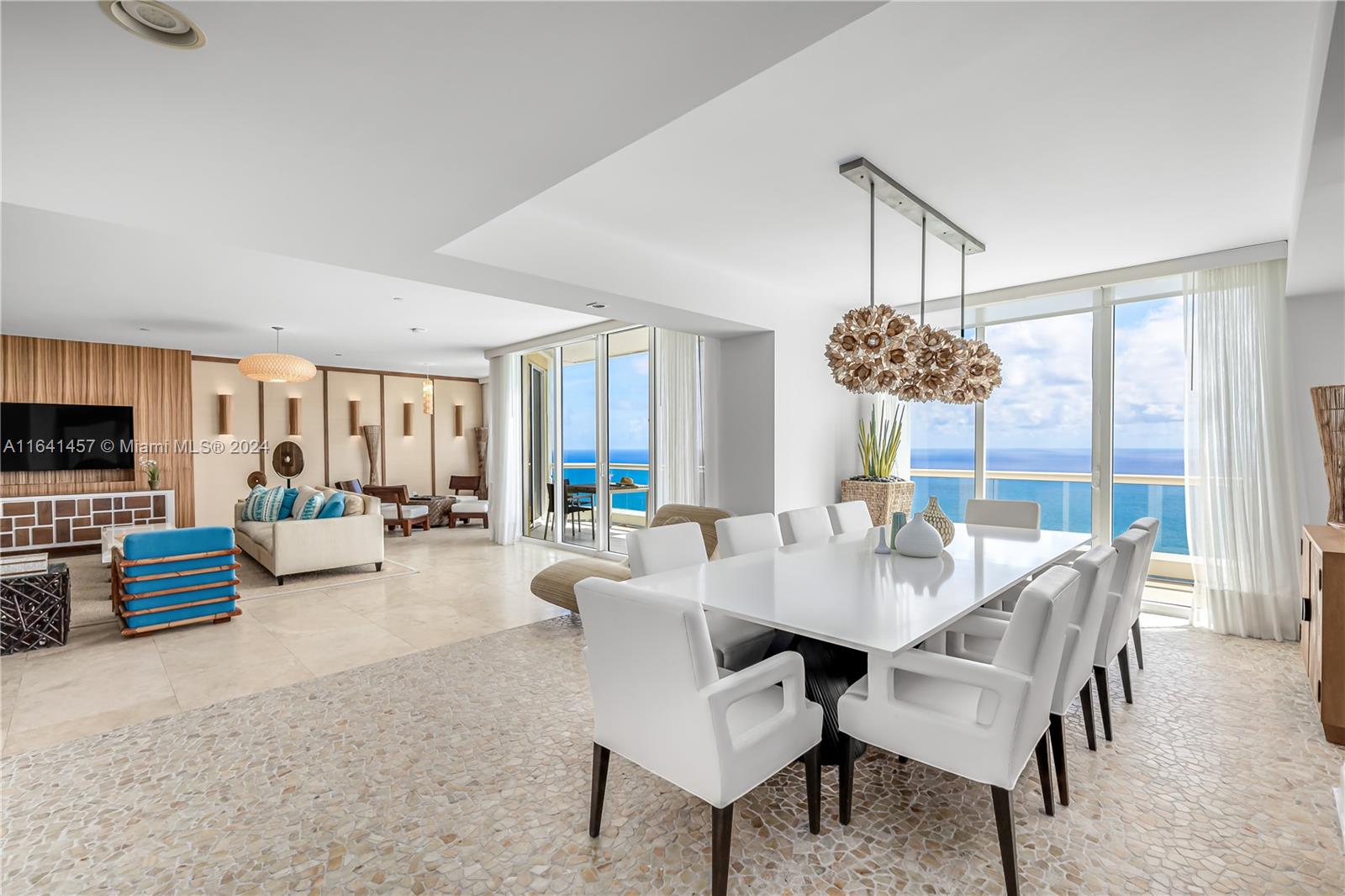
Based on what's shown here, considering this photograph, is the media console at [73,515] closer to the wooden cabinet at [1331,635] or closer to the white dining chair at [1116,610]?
the white dining chair at [1116,610]

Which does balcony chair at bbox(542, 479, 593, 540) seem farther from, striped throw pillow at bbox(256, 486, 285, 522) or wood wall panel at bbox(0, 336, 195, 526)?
wood wall panel at bbox(0, 336, 195, 526)

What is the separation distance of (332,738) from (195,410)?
809 centimetres

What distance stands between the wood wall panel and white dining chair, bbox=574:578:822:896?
28.9 feet

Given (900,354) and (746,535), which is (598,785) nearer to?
(746,535)

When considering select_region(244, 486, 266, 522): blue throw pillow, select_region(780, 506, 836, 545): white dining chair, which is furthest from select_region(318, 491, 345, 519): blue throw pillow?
select_region(780, 506, 836, 545): white dining chair

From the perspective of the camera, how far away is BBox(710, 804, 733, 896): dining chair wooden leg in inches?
66.4

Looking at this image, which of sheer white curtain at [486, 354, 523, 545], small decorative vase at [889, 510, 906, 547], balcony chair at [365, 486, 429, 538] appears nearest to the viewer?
small decorative vase at [889, 510, 906, 547]

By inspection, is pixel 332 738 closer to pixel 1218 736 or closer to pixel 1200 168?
A: pixel 1218 736

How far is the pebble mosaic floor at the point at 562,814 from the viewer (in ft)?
6.21

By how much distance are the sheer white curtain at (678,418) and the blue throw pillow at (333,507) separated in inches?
123

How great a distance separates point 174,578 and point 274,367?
2.42 metres

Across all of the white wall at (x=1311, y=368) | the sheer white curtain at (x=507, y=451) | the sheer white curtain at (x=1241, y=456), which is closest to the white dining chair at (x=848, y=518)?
the sheer white curtain at (x=1241, y=456)

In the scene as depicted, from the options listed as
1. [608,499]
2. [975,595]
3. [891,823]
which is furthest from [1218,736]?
[608,499]

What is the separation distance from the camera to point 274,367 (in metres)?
6.08
